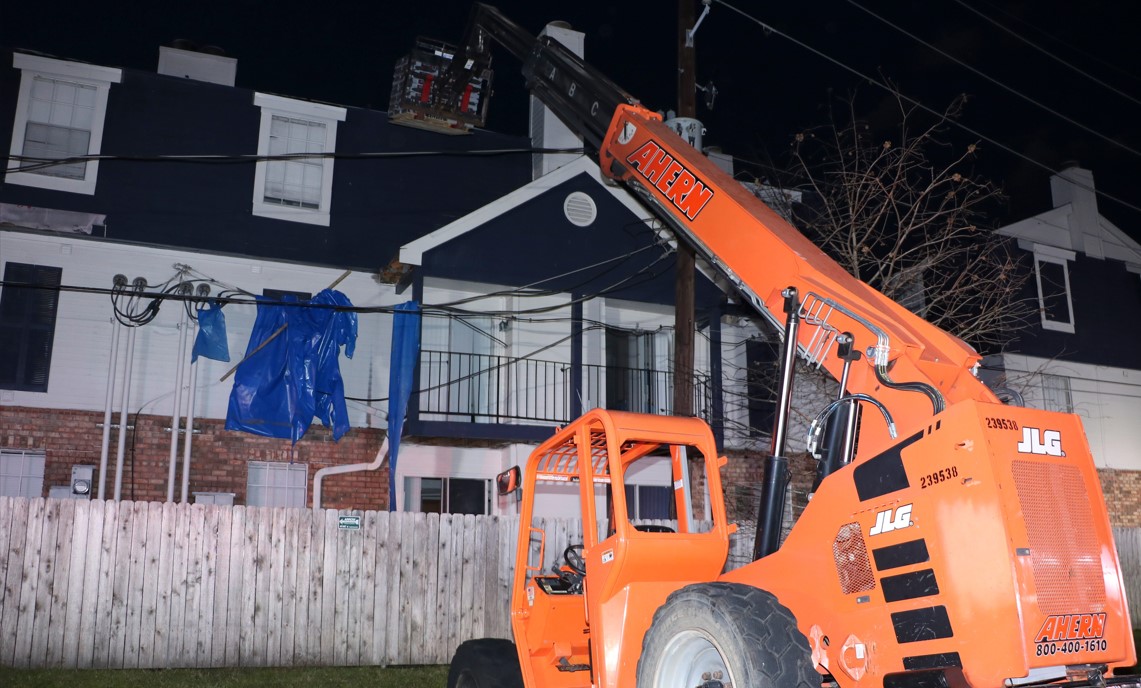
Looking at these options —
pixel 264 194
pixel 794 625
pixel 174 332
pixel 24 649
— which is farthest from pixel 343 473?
pixel 794 625

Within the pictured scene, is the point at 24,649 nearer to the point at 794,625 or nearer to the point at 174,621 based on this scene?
the point at 174,621

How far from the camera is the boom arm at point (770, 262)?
509cm

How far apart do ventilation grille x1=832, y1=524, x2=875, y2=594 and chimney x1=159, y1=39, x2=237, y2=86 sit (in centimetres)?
1646

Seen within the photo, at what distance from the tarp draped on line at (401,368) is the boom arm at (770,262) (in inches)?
249

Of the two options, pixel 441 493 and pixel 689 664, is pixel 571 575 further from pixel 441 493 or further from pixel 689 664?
pixel 441 493

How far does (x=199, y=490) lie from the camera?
15641 millimetres

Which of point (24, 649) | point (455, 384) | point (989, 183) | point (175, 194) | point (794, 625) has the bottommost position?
point (24, 649)

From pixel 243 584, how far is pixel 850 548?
8968 millimetres

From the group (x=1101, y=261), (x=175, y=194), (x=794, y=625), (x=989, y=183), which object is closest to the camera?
(x=794, y=625)

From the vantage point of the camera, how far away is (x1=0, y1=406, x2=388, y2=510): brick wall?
15016 mm

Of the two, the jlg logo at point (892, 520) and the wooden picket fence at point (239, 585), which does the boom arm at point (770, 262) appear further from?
the wooden picket fence at point (239, 585)

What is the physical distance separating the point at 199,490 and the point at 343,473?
2256 mm

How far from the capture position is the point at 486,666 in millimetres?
6812

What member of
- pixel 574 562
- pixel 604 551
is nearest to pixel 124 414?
pixel 574 562
